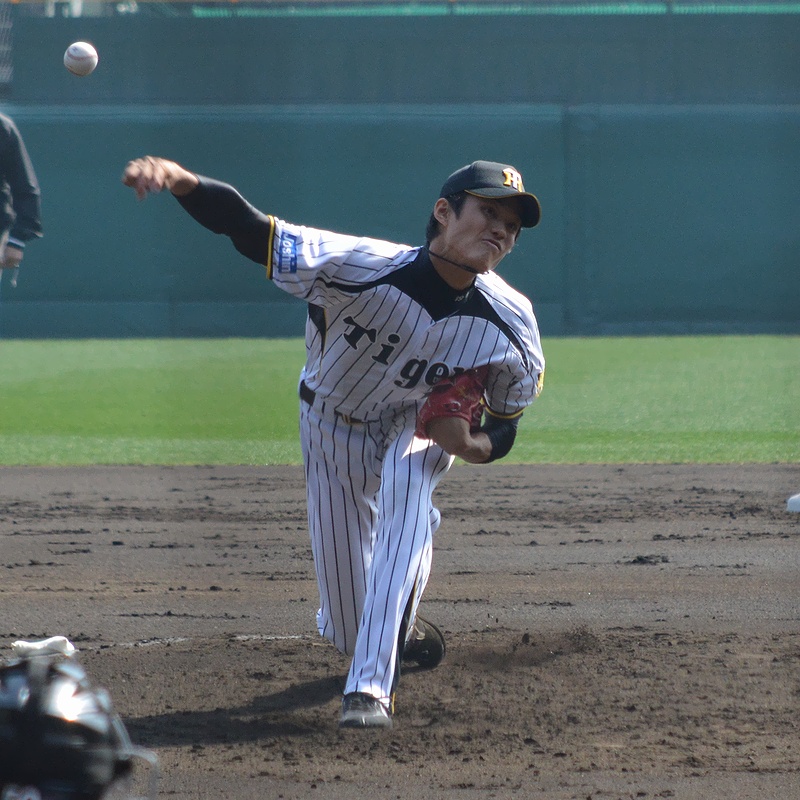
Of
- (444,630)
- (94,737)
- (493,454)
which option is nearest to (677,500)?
(444,630)

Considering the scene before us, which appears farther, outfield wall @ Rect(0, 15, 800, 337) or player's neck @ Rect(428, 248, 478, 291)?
outfield wall @ Rect(0, 15, 800, 337)

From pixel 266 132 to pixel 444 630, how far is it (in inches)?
501

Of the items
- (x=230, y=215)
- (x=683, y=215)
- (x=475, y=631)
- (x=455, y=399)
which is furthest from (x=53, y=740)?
(x=683, y=215)

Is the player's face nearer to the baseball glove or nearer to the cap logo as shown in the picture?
the cap logo

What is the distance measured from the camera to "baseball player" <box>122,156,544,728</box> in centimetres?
255

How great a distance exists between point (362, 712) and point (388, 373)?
759mm

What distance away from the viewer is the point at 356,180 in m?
15.6

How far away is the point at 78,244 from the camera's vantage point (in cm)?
1534

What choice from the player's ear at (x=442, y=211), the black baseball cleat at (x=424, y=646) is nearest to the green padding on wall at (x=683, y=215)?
Answer: the black baseball cleat at (x=424, y=646)

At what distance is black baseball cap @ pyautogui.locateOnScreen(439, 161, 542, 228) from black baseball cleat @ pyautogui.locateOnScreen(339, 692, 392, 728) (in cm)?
108

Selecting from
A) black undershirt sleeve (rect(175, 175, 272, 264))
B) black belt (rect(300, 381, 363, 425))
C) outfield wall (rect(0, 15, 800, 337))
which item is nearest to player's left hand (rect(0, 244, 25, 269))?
black belt (rect(300, 381, 363, 425))

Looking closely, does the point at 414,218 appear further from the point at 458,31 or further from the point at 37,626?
the point at 37,626

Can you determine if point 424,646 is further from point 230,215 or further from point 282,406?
point 282,406

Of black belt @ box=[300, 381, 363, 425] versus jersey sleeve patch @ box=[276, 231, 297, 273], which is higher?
jersey sleeve patch @ box=[276, 231, 297, 273]
